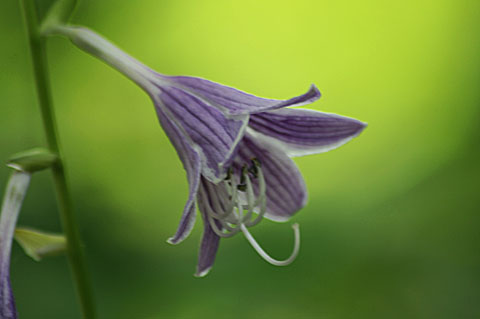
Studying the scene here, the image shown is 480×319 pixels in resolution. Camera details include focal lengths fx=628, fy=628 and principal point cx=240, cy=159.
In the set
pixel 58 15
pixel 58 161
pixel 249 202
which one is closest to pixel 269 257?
pixel 249 202

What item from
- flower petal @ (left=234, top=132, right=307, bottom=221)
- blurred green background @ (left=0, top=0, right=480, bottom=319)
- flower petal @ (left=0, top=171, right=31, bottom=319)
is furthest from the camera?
blurred green background @ (left=0, top=0, right=480, bottom=319)

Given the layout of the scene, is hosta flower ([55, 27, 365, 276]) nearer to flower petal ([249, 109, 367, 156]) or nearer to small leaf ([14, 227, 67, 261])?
flower petal ([249, 109, 367, 156])

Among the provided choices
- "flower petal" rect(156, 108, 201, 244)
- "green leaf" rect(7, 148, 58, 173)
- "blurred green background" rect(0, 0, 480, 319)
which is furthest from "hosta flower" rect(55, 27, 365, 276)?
"blurred green background" rect(0, 0, 480, 319)

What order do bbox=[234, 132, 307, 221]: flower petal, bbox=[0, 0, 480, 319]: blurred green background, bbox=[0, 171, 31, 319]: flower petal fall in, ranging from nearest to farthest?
bbox=[0, 171, 31, 319]: flower petal → bbox=[234, 132, 307, 221]: flower petal → bbox=[0, 0, 480, 319]: blurred green background

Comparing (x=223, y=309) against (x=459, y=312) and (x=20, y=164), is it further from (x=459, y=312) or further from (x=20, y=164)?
(x=20, y=164)

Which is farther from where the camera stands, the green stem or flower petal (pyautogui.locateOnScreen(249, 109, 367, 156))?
flower petal (pyautogui.locateOnScreen(249, 109, 367, 156))

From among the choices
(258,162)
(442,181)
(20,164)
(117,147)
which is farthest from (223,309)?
(20,164)

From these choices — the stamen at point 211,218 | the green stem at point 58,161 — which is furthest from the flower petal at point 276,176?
the green stem at point 58,161

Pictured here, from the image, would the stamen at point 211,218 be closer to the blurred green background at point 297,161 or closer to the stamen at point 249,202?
the stamen at point 249,202
